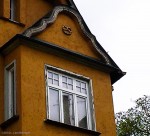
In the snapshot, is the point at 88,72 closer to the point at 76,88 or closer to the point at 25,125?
the point at 76,88

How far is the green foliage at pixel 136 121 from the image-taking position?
28.6m

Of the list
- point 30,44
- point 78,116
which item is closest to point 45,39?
point 30,44

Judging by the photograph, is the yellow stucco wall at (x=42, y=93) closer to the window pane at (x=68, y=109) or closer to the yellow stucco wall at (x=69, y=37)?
the window pane at (x=68, y=109)

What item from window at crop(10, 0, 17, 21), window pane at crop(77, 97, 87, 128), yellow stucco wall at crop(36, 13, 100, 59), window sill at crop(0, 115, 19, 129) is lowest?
window sill at crop(0, 115, 19, 129)

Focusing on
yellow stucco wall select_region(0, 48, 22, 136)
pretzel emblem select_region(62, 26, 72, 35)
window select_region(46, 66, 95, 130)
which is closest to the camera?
yellow stucco wall select_region(0, 48, 22, 136)

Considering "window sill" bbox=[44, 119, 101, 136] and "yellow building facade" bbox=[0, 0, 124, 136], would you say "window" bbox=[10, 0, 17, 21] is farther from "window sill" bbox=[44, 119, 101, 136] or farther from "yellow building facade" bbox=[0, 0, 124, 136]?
"window sill" bbox=[44, 119, 101, 136]

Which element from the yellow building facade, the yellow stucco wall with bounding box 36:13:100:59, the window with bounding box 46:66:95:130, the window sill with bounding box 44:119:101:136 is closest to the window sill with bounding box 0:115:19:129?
the yellow building facade

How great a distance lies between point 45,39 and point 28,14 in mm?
1651

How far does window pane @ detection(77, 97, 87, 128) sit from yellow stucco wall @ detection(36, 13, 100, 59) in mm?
1694

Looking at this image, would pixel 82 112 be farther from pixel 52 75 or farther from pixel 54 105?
pixel 52 75

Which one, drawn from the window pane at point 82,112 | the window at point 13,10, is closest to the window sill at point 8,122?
the window pane at point 82,112

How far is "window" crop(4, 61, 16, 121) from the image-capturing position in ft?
37.8

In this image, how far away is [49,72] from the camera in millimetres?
12227

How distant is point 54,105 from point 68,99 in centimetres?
55
